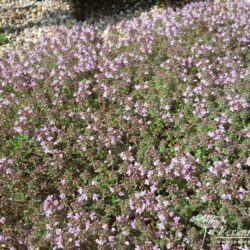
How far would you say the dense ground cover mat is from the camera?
420 centimetres

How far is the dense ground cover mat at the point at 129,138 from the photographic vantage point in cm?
420

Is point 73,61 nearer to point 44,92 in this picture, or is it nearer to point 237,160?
point 44,92

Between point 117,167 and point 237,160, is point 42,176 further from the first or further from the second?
point 237,160

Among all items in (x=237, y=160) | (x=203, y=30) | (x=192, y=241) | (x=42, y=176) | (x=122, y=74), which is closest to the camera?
(x=192, y=241)

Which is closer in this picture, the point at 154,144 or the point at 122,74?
the point at 154,144

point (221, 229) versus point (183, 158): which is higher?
point (183, 158)

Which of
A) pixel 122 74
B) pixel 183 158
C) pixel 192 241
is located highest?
pixel 122 74

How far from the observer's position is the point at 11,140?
204 inches

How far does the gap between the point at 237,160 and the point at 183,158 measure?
0.56 m

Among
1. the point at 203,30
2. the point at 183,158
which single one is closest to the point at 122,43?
the point at 203,30

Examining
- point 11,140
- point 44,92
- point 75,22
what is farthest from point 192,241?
point 75,22

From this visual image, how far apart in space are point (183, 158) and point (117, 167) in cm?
79

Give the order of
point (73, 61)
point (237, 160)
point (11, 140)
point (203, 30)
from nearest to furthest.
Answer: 1. point (237, 160)
2. point (11, 140)
3. point (73, 61)
4. point (203, 30)

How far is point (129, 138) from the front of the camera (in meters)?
5.07
